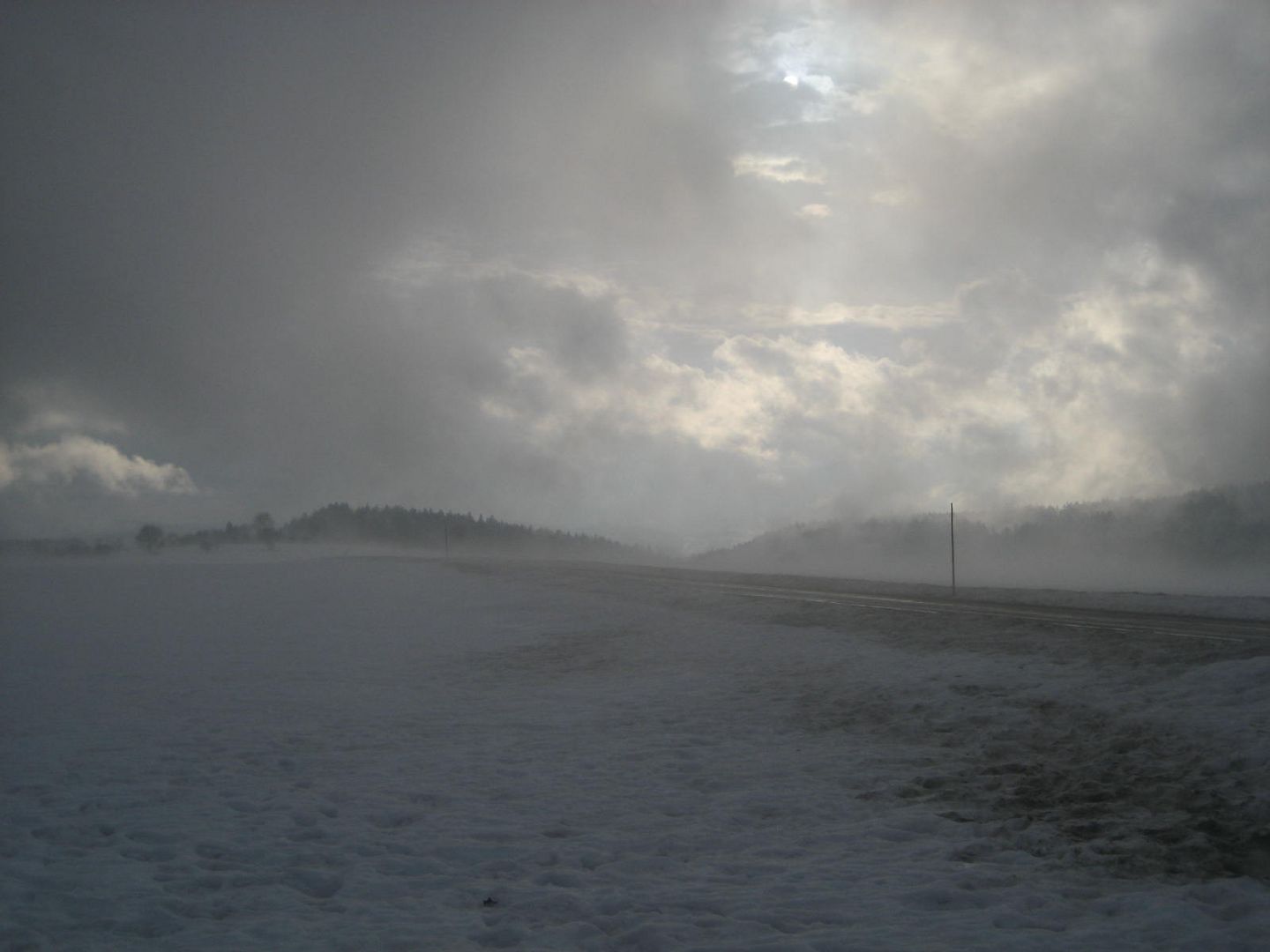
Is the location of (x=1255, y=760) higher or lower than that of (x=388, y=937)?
higher

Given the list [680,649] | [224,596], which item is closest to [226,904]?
[680,649]

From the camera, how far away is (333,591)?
52.3 meters

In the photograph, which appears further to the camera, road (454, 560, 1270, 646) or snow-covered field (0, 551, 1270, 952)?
road (454, 560, 1270, 646)

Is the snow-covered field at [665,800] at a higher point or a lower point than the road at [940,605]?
lower

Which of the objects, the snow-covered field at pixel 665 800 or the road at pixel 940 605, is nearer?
the snow-covered field at pixel 665 800

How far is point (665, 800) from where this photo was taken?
38.2ft

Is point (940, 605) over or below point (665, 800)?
over

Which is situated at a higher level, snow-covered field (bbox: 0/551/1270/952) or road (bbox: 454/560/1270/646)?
road (bbox: 454/560/1270/646)

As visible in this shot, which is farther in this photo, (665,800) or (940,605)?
(940,605)

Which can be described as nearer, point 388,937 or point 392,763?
point 388,937

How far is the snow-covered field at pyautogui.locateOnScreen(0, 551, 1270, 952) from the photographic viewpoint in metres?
7.81

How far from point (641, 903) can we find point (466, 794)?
455 cm

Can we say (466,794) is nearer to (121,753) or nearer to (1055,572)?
(121,753)

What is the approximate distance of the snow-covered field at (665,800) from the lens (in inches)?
308
